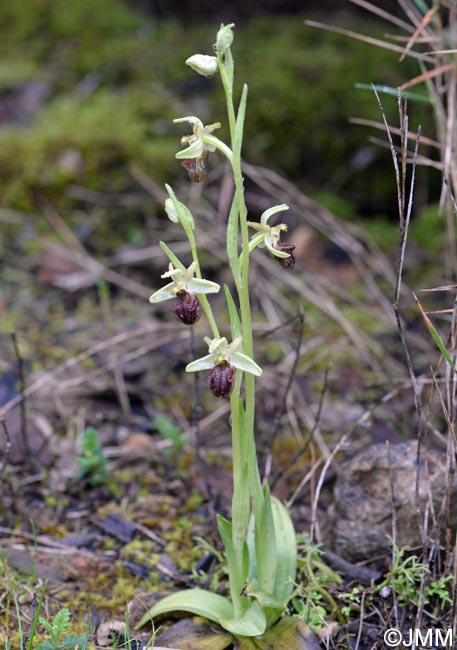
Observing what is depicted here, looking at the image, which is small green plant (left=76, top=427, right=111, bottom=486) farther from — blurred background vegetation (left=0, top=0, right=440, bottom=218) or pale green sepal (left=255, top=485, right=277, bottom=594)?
blurred background vegetation (left=0, top=0, right=440, bottom=218)

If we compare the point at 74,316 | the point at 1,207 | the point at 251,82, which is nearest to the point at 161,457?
the point at 74,316

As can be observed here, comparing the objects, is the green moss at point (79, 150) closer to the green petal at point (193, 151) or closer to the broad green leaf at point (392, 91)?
the broad green leaf at point (392, 91)

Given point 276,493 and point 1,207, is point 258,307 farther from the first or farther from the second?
point 1,207

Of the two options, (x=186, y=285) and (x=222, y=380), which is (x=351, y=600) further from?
(x=186, y=285)

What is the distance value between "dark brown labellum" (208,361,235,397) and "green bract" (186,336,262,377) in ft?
0.09

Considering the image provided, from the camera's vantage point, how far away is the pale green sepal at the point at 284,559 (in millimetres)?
2623

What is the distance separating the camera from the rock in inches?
111

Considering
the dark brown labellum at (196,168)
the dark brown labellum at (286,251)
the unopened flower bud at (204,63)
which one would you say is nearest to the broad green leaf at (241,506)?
the dark brown labellum at (286,251)

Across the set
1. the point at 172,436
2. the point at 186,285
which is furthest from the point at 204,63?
the point at 172,436

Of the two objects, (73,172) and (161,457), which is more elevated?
(73,172)

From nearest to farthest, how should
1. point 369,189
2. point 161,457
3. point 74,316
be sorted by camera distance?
point 161,457
point 74,316
point 369,189

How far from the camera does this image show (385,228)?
560cm

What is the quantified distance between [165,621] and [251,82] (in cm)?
447

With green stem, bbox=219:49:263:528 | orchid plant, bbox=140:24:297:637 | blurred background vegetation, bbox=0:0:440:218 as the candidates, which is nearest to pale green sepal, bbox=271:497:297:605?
orchid plant, bbox=140:24:297:637
